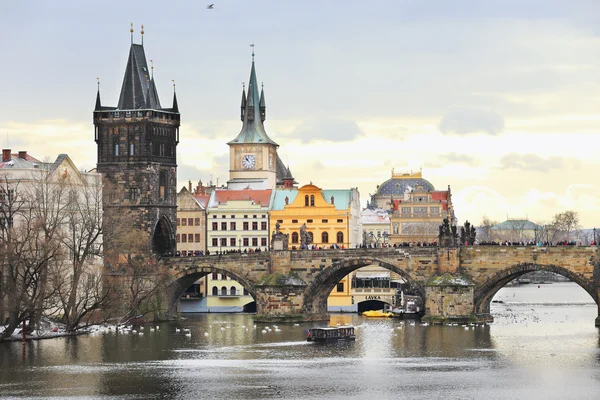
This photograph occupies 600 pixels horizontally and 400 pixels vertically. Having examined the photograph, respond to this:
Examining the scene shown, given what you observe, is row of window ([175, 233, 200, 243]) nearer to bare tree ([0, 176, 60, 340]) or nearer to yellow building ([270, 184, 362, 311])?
yellow building ([270, 184, 362, 311])

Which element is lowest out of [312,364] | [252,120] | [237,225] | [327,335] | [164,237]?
[312,364]

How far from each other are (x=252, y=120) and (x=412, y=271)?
5106 centimetres

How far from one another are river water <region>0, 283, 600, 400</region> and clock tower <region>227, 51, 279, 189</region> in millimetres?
46495

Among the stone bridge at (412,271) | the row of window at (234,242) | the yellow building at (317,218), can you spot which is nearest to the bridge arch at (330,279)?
the stone bridge at (412,271)

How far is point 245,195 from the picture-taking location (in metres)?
149

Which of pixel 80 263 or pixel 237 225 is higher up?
pixel 237 225

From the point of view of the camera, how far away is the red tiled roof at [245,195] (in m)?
149

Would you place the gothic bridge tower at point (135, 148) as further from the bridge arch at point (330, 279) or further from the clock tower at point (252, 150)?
the clock tower at point (252, 150)

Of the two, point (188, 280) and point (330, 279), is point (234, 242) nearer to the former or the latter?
point (188, 280)

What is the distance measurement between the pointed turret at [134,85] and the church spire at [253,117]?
3539 cm

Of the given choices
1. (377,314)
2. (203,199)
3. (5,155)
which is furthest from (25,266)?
(203,199)

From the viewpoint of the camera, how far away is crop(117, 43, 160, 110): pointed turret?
125 metres

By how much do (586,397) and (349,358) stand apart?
2008 centimetres

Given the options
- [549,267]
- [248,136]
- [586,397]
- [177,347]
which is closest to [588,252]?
Answer: [549,267]
